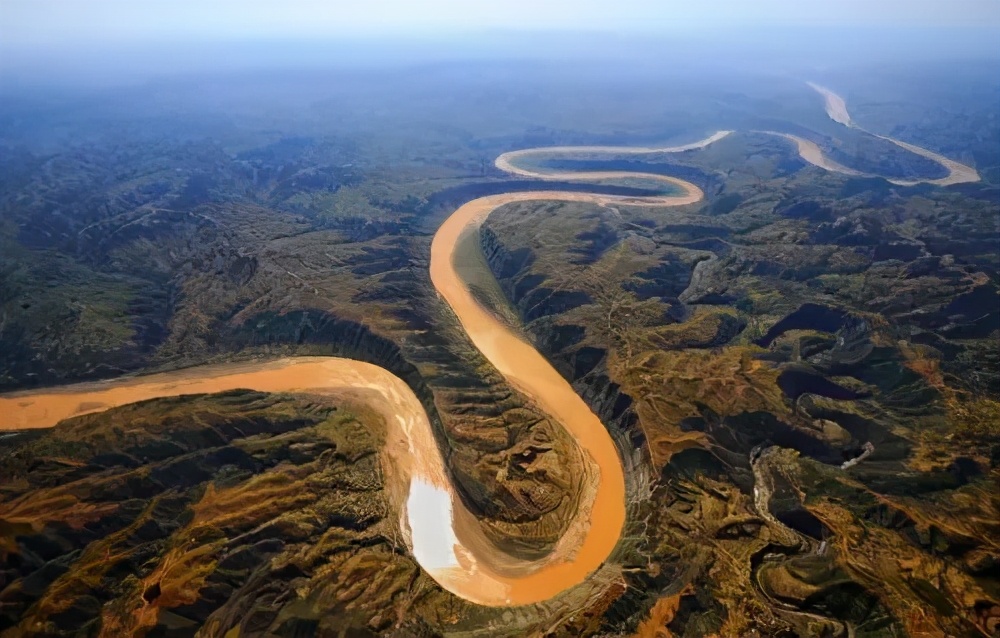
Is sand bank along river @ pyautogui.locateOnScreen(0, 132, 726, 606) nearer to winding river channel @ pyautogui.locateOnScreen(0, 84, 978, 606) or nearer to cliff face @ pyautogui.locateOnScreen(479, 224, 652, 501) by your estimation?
winding river channel @ pyautogui.locateOnScreen(0, 84, 978, 606)

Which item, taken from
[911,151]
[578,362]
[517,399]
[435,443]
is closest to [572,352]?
[578,362]

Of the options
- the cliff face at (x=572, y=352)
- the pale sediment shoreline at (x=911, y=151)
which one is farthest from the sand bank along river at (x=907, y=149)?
the cliff face at (x=572, y=352)

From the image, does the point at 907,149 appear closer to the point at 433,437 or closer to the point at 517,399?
the point at 517,399

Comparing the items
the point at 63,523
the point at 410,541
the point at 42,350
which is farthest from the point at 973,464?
the point at 42,350

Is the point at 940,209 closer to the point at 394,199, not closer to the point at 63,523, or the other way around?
the point at 394,199

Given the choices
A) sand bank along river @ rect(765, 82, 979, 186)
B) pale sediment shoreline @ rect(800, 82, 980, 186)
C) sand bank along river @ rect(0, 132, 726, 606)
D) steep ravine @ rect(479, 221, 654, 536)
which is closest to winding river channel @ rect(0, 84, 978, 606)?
sand bank along river @ rect(0, 132, 726, 606)

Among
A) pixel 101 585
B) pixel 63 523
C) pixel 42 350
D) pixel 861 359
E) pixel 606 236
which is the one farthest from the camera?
pixel 606 236
